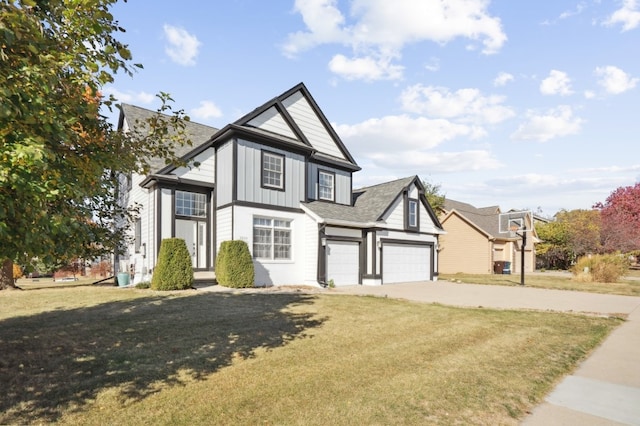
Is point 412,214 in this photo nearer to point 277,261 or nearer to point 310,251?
point 310,251

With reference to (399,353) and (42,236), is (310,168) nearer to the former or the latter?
(399,353)

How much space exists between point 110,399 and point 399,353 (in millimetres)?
4372

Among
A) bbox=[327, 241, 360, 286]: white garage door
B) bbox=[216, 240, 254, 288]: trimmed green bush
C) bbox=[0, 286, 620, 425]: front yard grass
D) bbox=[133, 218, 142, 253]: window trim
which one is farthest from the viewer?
bbox=[327, 241, 360, 286]: white garage door

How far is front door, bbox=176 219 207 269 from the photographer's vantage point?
16125 mm

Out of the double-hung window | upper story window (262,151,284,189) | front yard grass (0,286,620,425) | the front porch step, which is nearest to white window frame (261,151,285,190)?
upper story window (262,151,284,189)

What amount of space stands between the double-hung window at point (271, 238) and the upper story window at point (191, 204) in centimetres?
271

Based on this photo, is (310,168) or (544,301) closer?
(544,301)

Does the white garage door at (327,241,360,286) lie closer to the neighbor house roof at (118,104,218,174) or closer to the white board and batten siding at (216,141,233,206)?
the white board and batten siding at (216,141,233,206)

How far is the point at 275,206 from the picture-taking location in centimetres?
1662

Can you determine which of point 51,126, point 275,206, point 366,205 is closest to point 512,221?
point 366,205

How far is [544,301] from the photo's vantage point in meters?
13.5

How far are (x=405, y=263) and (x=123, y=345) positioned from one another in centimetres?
1687

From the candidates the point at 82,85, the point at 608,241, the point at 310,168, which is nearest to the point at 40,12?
the point at 82,85

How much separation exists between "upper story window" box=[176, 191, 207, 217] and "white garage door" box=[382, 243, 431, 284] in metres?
9.58
